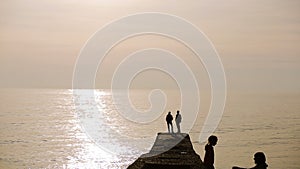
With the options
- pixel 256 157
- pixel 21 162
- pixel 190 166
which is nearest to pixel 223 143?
pixel 21 162

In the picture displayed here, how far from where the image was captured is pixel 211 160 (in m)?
13.5

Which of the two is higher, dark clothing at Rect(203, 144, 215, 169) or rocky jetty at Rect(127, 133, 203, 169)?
rocky jetty at Rect(127, 133, 203, 169)

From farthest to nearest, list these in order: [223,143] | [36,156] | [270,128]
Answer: [270,128] → [223,143] → [36,156]

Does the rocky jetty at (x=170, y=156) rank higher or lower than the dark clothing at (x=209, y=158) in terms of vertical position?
higher

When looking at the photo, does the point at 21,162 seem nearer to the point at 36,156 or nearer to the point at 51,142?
the point at 36,156

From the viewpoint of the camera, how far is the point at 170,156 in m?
21.7

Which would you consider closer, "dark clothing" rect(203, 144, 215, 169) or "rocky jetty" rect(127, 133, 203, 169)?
"dark clothing" rect(203, 144, 215, 169)

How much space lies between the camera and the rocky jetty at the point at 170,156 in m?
17.6

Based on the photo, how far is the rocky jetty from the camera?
17562 millimetres

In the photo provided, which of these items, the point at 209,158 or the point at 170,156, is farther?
the point at 170,156

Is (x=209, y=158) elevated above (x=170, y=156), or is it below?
Answer: below

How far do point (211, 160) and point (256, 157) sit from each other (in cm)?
387

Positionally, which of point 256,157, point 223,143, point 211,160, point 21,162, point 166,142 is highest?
point 223,143

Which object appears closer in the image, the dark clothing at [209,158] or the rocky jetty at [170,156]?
the dark clothing at [209,158]
